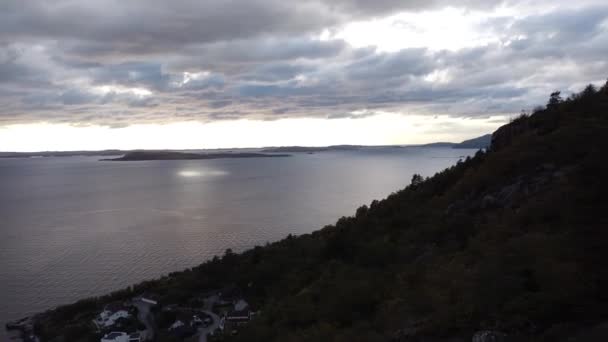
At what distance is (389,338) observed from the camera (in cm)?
587

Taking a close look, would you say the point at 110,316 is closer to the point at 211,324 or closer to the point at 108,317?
the point at 108,317

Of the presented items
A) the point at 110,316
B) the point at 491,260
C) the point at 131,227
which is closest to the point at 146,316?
the point at 110,316

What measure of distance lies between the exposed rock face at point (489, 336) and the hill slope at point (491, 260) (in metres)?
0.10

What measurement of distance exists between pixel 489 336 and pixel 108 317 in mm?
18777

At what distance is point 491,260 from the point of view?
6.64 metres

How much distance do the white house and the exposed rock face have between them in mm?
17611

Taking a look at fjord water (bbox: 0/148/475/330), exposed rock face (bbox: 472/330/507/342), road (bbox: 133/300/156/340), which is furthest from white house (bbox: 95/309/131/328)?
exposed rock face (bbox: 472/330/507/342)

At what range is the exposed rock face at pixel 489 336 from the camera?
4.64 m

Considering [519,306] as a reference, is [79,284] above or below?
below

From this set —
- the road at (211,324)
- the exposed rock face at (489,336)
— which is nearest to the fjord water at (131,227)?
the road at (211,324)

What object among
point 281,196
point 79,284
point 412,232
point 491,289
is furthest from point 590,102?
point 281,196

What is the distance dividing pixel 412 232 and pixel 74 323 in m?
16.7

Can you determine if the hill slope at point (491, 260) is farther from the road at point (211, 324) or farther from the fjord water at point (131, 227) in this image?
the fjord water at point (131, 227)

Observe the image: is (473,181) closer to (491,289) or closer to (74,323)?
(491,289)
